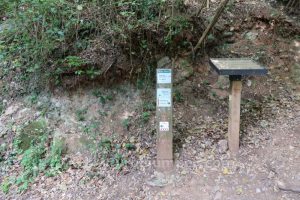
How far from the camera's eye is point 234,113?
341cm

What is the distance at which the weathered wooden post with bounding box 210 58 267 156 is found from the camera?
3125mm

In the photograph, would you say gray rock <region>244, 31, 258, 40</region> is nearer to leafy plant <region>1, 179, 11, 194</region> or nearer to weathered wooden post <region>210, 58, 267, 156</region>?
weathered wooden post <region>210, 58, 267, 156</region>

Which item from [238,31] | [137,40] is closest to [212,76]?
[238,31]

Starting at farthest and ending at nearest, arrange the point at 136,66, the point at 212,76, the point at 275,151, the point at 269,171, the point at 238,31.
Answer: the point at 238,31
the point at 212,76
the point at 136,66
the point at 275,151
the point at 269,171

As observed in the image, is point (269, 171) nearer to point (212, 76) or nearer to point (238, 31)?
point (212, 76)

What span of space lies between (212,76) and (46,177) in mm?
3169

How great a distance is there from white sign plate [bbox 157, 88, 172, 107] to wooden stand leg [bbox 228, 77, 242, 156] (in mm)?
815

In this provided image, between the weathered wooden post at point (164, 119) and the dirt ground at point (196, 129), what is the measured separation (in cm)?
16

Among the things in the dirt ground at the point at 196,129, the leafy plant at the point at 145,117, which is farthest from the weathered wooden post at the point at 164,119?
the leafy plant at the point at 145,117

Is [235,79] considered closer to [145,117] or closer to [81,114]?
[145,117]

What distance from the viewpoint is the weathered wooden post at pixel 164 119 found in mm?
3221

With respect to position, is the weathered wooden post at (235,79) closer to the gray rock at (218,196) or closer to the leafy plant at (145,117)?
the gray rock at (218,196)

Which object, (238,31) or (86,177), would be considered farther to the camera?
(238,31)

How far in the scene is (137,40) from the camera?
171 inches
